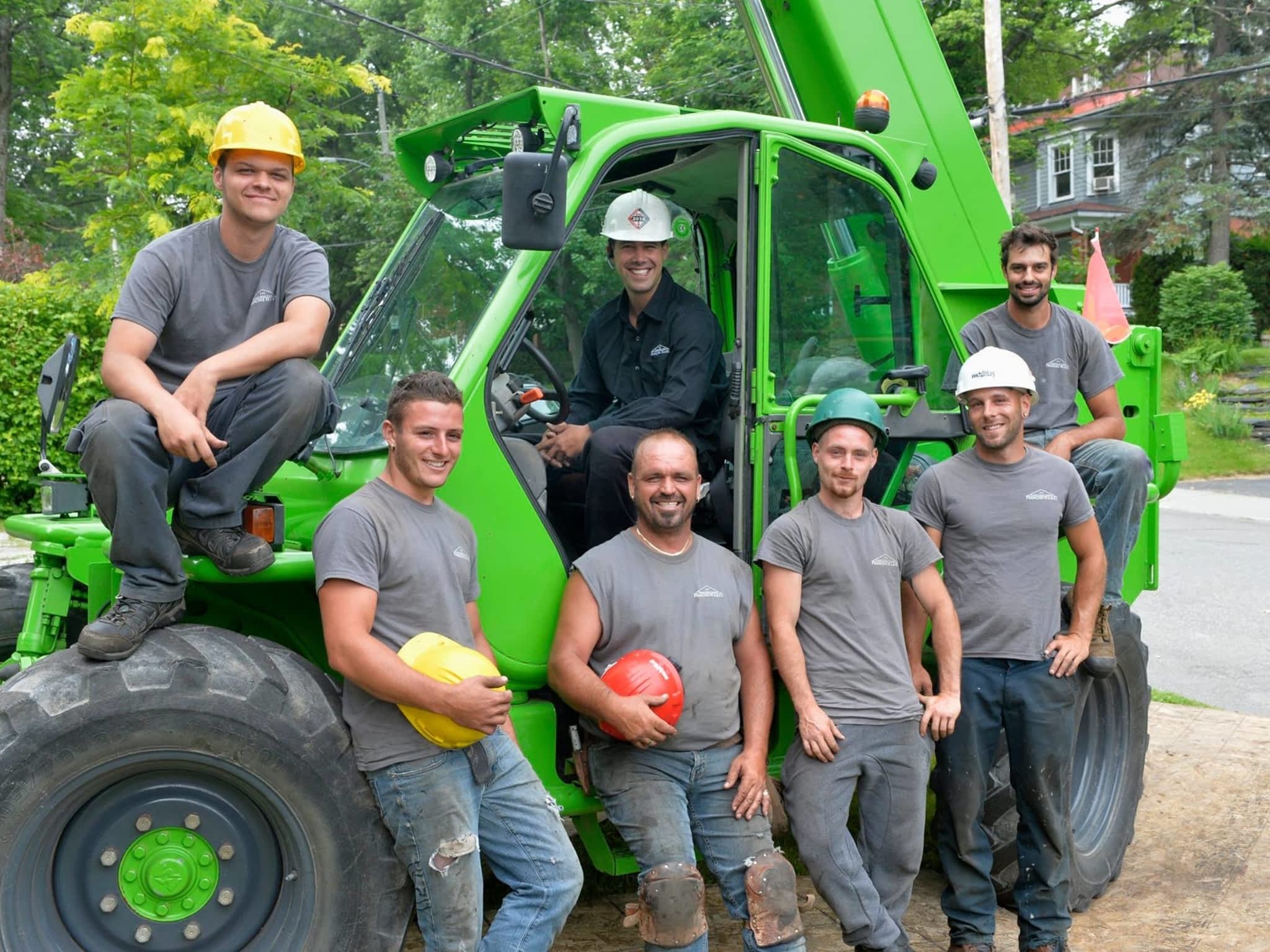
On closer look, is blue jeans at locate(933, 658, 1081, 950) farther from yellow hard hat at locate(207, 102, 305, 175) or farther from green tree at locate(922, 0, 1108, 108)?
green tree at locate(922, 0, 1108, 108)

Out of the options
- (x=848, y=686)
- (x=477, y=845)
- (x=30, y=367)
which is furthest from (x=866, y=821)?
(x=30, y=367)

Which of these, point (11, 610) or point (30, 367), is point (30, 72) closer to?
point (30, 367)

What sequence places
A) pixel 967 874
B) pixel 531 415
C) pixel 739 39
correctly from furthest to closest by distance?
1. pixel 739 39
2. pixel 531 415
3. pixel 967 874

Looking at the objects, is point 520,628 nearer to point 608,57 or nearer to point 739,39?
point 739,39

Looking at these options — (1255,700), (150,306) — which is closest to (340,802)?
(150,306)

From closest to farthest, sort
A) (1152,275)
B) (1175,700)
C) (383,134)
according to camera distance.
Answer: (1175,700) → (1152,275) → (383,134)

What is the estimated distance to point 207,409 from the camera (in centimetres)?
342

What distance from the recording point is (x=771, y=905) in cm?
392

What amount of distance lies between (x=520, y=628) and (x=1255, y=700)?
617 centimetres

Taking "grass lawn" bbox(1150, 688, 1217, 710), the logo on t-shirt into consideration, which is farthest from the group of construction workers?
"grass lawn" bbox(1150, 688, 1217, 710)

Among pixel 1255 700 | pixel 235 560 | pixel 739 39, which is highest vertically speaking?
pixel 739 39

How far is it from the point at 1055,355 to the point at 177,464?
3.30 meters

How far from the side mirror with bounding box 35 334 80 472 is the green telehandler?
10mm

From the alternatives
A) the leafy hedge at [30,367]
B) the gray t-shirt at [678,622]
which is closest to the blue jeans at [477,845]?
the gray t-shirt at [678,622]
